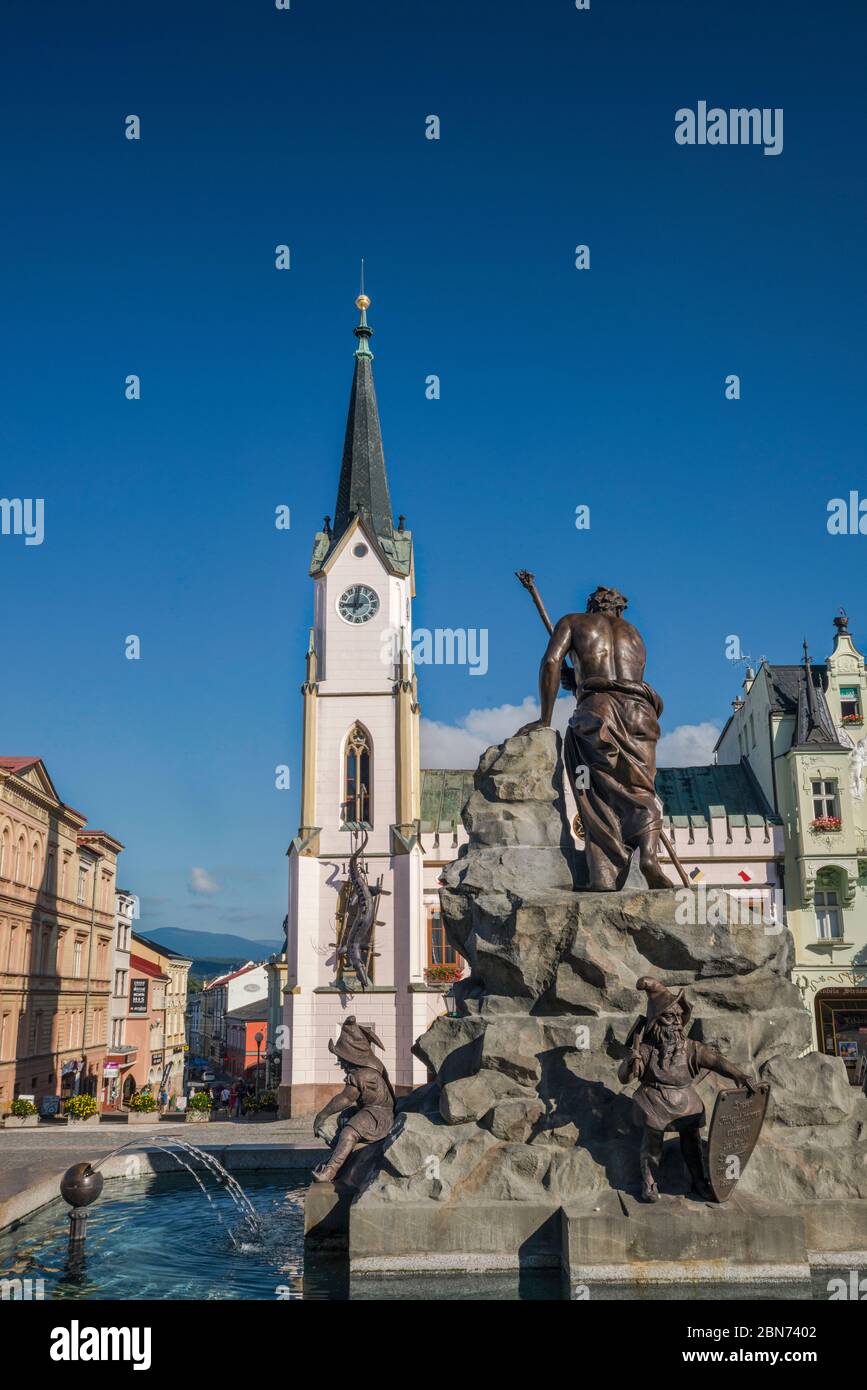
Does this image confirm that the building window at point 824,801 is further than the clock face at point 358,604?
No

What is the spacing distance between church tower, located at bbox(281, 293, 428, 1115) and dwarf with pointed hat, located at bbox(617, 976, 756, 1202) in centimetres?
2861

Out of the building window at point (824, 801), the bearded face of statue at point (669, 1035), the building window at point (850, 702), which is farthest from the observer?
the building window at point (850, 702)

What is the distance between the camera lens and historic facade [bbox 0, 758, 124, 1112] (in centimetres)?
4088

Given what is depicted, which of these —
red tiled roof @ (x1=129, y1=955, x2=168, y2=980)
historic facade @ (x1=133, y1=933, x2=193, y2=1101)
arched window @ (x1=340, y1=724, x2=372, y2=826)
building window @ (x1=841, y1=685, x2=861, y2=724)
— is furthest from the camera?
historic facade @ (x1=133, y1=933, x2=193, y2=1101)

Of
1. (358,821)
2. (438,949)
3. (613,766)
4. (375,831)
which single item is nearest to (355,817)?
(358,821)

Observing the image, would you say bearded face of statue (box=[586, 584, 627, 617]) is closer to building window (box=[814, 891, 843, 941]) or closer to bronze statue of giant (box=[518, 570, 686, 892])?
bronze statue of giant (box=[518, 570, 686, 892])

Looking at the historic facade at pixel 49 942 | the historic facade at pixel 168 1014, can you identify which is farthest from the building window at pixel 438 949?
the historic facade at pixel 168 1014

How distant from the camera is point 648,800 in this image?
14.1 m

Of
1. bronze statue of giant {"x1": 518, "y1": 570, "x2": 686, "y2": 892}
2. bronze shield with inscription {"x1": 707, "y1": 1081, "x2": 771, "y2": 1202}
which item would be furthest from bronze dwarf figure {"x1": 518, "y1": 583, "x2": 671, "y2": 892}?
bronze shield with inscription {"x1": 707, "y1": 1081, "x2": 771, "y2": 1202}

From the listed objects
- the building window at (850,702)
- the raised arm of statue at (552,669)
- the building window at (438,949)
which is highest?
the building window at (850,702)

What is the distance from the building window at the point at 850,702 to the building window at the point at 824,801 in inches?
133

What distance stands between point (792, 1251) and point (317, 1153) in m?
10.2

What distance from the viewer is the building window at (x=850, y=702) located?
44.2m

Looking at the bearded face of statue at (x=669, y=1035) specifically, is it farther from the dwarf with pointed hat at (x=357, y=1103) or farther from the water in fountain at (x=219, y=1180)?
the water in fountain at (x=219, y=1180)
